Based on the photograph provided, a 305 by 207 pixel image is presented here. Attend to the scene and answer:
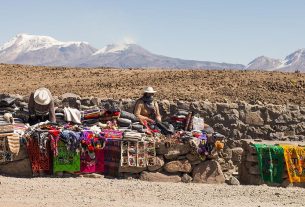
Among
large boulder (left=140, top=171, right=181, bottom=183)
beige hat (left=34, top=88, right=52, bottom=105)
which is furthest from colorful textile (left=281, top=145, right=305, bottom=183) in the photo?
beige hat (left=34, top=88, right=52, bottom=105)

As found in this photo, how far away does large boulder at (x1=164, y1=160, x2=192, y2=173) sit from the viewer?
10.9 meters

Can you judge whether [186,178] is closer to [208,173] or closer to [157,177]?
[208,173]

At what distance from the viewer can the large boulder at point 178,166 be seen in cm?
1093

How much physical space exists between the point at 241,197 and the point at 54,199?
2937 mm

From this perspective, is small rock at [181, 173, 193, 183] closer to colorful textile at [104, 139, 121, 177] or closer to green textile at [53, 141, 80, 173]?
colorful textile at [104, 139, 121, 177]

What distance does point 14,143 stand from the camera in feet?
35.7

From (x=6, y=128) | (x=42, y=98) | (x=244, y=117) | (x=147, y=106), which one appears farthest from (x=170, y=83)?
(x=6, y=128)

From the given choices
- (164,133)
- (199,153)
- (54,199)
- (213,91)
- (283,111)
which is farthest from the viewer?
(213,91)

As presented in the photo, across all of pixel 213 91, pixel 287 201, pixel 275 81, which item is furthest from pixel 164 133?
pixel 275 81

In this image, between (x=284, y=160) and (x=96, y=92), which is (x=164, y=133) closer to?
(x=284, y=160)

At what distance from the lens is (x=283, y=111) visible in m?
16.2

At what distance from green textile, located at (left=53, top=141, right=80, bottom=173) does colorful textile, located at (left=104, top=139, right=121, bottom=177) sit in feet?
1.75

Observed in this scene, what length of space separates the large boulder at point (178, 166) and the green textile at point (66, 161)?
5.33 feet

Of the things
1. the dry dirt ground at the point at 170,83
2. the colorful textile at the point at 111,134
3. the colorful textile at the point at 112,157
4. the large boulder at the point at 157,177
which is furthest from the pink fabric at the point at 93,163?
the dry dirt ground at the point at 170,83
